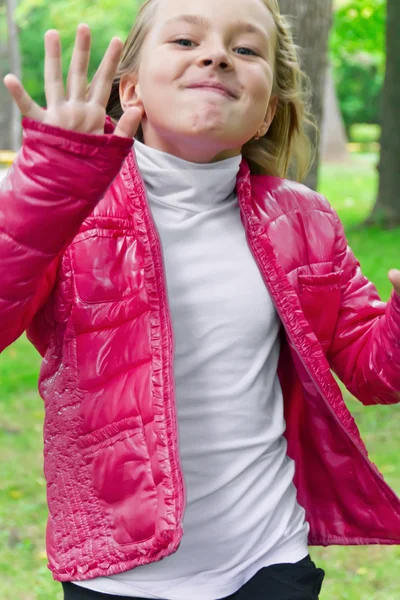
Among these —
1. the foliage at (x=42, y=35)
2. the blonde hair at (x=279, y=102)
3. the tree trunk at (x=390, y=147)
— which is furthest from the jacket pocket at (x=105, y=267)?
the foliage at (x=42, y=35)

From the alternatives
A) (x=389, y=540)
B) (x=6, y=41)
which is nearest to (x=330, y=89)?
(x=6, y=41)

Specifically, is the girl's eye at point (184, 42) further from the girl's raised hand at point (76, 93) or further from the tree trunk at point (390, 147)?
the tree trunk at point (390, 147)

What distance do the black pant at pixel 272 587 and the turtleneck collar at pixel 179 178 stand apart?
812 millimetres

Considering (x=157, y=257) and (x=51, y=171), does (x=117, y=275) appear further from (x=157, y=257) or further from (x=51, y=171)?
(x=51, y=171)

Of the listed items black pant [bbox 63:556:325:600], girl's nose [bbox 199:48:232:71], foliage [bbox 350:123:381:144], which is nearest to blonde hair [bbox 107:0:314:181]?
girl's nose [bbox 199:48:232:71]

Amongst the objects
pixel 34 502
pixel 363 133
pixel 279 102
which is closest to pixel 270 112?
pixel 279 102

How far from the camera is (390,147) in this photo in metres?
12.3

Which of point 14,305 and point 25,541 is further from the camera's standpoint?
point 25,541

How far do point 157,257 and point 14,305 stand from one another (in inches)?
13.0

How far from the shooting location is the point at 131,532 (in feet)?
6.45

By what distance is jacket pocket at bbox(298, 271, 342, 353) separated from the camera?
7.37 ft

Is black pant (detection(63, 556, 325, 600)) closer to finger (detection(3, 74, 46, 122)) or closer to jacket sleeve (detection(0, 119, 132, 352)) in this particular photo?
jacket sleeve (detection(0, 119, 132, 352))

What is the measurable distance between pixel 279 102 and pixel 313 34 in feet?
6.08

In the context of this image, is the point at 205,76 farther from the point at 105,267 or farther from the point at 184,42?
the point at 105,267
